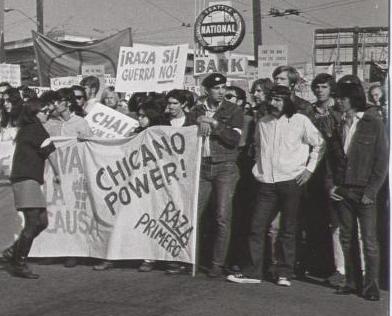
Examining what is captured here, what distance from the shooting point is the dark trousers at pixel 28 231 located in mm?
7625

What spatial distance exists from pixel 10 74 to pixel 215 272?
1087 centimetres

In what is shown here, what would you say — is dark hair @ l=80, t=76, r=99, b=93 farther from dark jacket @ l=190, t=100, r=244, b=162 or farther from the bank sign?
the bank sign

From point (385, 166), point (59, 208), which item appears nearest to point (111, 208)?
point (59, 208)

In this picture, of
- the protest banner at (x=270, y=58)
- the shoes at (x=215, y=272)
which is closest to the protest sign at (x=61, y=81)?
the protest banner at (x=270, y=58)

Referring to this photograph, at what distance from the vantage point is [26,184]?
7.64 m

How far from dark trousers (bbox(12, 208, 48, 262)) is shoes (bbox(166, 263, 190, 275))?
1.33 m

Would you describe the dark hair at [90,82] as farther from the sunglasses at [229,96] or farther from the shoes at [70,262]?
the shoes at [70,262]

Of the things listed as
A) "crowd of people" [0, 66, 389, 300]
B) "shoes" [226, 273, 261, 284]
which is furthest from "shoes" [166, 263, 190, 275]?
"shoes" [226, 273, 261, 284]

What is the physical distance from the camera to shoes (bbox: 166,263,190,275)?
24.9 ft

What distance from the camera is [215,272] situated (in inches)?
294

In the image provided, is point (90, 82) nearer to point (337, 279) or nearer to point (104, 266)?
point (104, 266)

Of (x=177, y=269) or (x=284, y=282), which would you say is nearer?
(x=284, y=282)

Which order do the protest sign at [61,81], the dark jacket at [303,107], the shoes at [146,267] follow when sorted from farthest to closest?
the protest sign at [61,81], the shoes at [146,267], the dark jacket at [303,107]

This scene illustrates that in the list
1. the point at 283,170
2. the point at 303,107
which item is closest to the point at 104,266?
the point at 283,170
